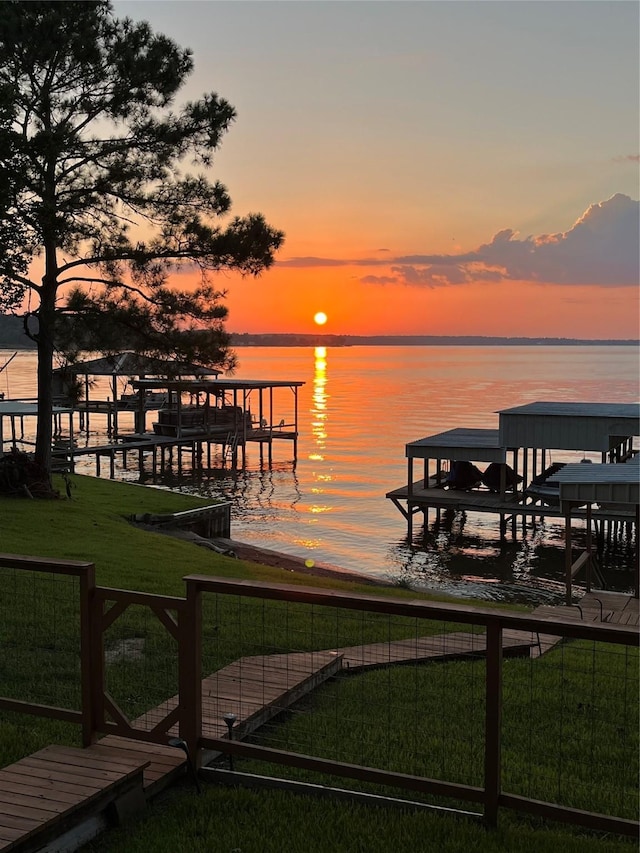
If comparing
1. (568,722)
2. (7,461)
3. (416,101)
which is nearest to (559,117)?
(416,101)

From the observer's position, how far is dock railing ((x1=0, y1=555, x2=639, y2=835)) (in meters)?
4.93

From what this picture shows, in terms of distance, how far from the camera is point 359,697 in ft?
23.8

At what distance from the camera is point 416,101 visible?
13.3 m

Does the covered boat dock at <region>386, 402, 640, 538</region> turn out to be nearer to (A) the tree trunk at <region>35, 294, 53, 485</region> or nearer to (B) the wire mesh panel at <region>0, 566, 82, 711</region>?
(A) the tree trunk at <region>35, 294, 53, 485</region>

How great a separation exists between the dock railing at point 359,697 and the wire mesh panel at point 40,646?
3cm

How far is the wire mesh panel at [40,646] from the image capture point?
7.32 meters

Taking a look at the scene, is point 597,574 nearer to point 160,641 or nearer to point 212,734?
point 160,641

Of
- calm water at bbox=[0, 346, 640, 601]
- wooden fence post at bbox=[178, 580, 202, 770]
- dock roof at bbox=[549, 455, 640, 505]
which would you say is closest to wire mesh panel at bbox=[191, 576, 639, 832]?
wooden fence post at bbox=[178, 580, 202, 770]

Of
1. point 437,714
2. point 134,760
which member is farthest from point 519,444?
point 134,760

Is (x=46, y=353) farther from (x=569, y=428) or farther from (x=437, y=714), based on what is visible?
(x=437, y=714)

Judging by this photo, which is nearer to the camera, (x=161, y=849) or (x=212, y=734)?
(x=161, y=849)

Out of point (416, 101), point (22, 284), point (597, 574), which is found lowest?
point (597, 574)

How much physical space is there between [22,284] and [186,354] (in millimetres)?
4563

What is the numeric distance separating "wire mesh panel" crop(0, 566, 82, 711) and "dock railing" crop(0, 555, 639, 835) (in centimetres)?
3
